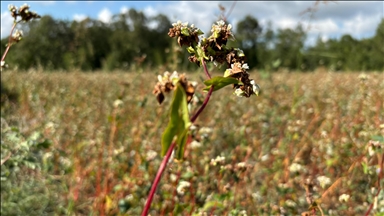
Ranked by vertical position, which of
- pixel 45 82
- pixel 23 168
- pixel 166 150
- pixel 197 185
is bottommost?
pixel 197 185

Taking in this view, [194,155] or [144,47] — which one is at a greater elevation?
[144,47]

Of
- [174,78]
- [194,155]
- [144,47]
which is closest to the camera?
[174,78]

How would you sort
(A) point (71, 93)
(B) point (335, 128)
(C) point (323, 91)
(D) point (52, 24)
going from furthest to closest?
(D) point (52, 24)
(C) point (323, 91)
(A) point (71, 93)
(B) point (335, 128)

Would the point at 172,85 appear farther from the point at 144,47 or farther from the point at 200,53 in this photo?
the point at 144,47

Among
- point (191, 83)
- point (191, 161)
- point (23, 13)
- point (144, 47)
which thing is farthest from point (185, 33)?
point (144, 47)

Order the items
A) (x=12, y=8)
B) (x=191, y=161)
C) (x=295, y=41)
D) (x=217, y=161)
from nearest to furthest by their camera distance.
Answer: (x=12, y=8) → (x=217, y=161) → (x=191, y=161) → (x=295, y=41)

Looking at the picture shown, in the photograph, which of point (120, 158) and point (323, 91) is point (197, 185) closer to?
point (120, 158)

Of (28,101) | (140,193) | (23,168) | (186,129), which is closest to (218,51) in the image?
(186,129)
